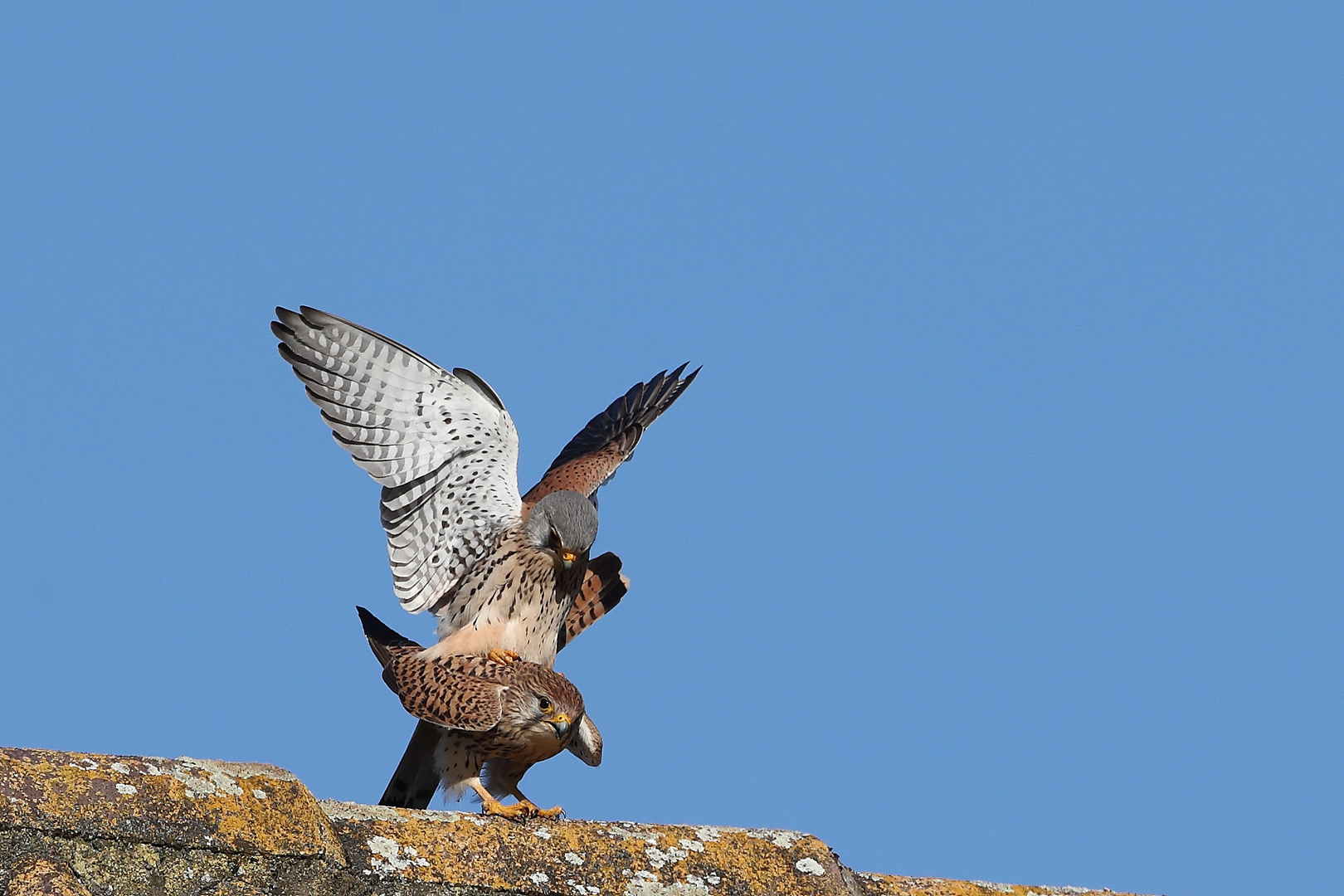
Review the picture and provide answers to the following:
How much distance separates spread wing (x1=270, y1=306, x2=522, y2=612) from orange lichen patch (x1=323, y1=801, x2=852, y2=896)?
9.77ft

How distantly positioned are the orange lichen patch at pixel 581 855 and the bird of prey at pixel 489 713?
1.68 metres

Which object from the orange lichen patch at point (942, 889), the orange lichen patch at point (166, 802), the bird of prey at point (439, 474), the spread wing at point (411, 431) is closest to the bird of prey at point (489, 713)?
the bird of prey at point (439, 474)

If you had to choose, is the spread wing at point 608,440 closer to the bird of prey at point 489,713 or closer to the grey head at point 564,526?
the grey head at point 564,526

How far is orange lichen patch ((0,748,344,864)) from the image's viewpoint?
105 inches

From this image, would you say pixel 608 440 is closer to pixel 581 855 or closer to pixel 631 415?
pixel 631 415

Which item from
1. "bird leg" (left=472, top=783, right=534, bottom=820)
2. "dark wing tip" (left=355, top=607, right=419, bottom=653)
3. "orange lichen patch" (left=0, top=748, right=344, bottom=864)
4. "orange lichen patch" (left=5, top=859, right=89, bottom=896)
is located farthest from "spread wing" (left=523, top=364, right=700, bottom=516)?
"orange lichen patch" (left=5, top=859, right=89, bottom=896)

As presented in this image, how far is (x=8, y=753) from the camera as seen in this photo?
8.98 feet

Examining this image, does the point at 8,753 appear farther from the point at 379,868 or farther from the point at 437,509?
the point at 437,509

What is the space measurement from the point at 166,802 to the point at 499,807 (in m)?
2.02

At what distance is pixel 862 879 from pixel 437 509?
10.2ft

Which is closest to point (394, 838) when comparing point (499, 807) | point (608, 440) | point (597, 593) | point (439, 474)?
point (499, 807)

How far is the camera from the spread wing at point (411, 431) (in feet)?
20.4

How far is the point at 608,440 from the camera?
7.91 m

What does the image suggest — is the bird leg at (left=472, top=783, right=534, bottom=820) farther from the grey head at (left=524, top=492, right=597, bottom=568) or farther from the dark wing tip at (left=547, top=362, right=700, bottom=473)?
the dark wing tip at (left=547, top=362, right=700, bottom=473)
